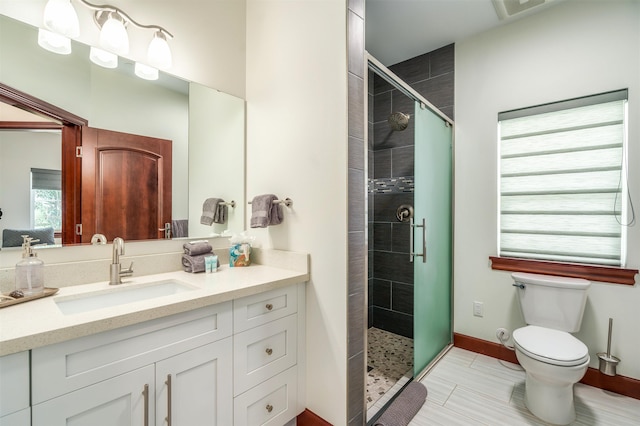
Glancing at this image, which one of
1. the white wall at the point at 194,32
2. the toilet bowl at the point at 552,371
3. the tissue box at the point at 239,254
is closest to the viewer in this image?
the white wall at the point at 194,32

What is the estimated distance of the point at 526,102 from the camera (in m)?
2.08

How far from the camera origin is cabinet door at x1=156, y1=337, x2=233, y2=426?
3.17 ft

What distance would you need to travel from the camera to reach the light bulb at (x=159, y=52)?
4.80ft

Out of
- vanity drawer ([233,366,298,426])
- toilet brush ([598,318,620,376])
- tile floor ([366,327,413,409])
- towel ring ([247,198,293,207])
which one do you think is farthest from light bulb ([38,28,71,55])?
toilet brush ([598,318,620,376])

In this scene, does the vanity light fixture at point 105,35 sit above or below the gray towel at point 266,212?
above

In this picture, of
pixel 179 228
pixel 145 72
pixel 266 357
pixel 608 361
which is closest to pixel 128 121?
pixel 145 72

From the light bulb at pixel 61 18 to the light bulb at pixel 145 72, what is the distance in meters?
0.26

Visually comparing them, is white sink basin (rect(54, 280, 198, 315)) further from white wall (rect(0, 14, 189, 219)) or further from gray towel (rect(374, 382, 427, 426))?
gray towel (rect(374, 382, 427, 426))

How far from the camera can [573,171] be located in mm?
1916

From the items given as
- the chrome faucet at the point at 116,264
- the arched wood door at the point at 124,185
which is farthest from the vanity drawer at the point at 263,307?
the arched wood door at the point at 124,185

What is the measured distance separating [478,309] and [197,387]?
2.17 meters

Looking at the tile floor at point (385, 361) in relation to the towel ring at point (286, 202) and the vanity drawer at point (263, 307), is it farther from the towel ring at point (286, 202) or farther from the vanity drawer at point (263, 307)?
the towel ring at point (286, 202)

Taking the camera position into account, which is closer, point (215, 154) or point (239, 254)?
point (239, 254)

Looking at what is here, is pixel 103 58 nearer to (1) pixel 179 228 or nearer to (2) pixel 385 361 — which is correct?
(1) pixel 179 228
